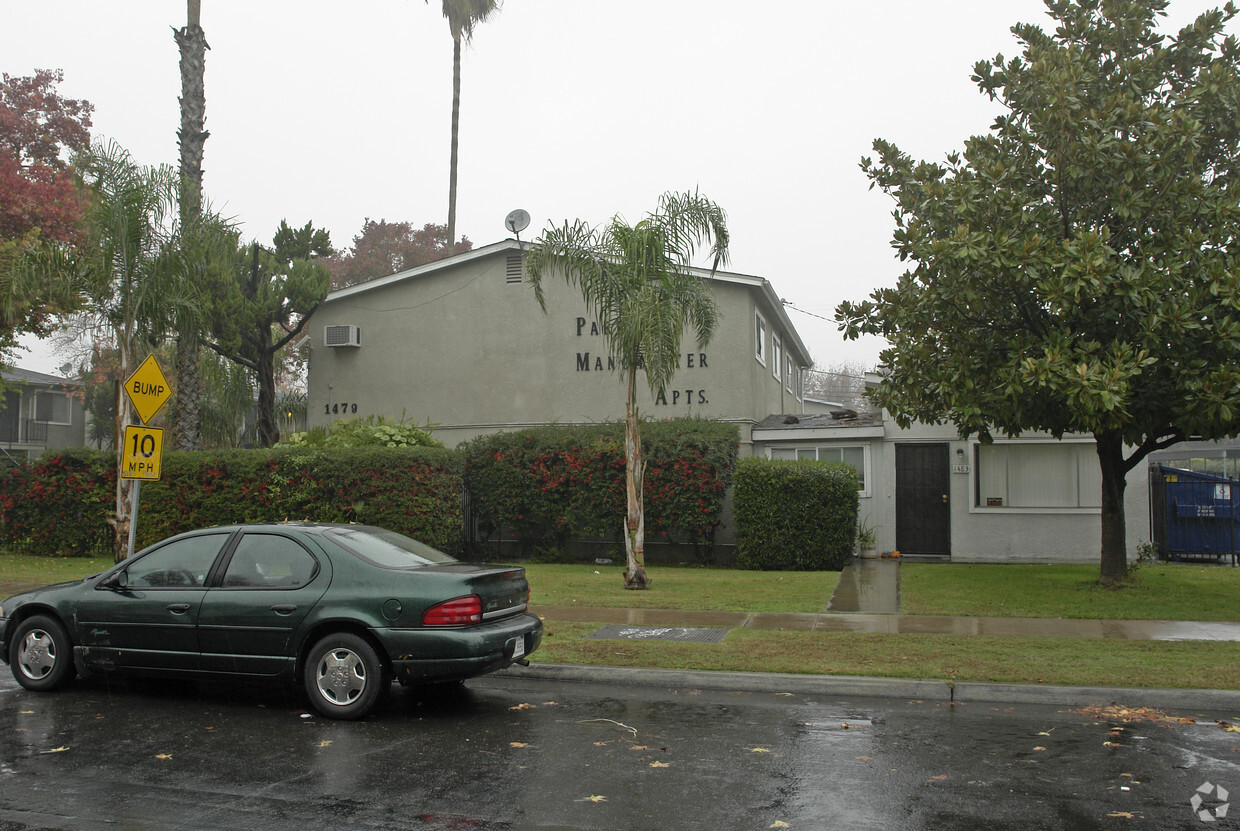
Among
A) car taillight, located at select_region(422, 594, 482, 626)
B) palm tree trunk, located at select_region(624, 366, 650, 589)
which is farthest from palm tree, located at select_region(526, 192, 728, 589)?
car taillight, located at select_region(422, 594, 482, 626)

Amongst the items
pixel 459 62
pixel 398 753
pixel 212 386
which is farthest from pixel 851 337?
pixel 459 62

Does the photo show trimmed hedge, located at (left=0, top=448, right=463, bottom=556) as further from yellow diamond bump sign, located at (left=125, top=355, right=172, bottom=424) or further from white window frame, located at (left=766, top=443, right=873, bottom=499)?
white window frame, located at (left=766, top=443, right=873, bottom=499)

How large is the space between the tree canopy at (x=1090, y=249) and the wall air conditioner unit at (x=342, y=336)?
1297 cm

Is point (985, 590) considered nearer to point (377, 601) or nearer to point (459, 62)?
point (377, 601)

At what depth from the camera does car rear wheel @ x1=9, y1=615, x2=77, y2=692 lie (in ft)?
25.3

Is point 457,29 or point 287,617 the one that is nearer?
point 287,617

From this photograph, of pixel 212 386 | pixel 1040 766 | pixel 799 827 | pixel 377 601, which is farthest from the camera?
pixel 212 386

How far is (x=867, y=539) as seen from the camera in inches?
734

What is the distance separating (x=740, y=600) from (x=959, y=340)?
14.5ft

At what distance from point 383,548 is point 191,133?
1493 cm

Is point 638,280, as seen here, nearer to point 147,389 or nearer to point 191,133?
point 147,389

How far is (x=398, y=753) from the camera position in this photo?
608cm

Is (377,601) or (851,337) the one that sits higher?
(851,337)

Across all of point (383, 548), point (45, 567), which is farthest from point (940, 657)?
point (45, 567)
